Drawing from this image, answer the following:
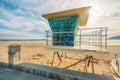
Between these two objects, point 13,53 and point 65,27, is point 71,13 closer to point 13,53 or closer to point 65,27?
point 65,27

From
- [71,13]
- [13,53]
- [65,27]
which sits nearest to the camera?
[13,53]

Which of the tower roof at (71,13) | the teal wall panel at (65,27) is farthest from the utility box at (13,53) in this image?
the tower roof at (71,13)

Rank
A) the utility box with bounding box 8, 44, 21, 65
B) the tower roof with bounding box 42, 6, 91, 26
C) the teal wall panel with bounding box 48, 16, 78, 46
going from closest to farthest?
the utility box with bounding box 8, 44, 21, 65
the tower roof with bounding box 42, 6, 91, 26
the teal wall panel with bounding box 48, 16, 78, 46

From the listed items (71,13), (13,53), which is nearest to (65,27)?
(71,13)

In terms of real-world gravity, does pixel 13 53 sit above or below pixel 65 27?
below

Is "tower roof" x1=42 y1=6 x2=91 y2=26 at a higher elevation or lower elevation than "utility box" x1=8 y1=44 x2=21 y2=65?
higher

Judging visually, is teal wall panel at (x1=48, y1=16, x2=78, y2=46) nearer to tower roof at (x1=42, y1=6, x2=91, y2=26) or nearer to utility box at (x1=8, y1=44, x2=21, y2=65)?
tower roof at (x1=42, y1=6, x2=91, y2=26)

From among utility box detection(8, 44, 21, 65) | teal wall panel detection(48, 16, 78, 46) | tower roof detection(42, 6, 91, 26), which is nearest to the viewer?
utility box detection(8, 44, 21, 65)

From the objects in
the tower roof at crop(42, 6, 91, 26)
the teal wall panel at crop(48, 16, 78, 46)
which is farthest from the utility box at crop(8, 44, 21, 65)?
the tower roof at crop(42, 6, 91, 26)

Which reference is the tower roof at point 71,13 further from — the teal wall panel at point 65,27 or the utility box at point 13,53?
the utility box at point 13,53

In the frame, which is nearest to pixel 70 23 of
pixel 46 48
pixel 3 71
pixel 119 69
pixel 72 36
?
pixel 72 36

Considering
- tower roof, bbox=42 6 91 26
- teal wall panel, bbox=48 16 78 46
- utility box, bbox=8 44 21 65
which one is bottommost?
utility box, bbox=8 44 21 65

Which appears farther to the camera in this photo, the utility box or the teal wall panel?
the teal wall panel

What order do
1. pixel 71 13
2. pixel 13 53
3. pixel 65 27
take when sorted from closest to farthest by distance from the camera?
pixel 13 53
pixel 71 13
pixel 65 27
